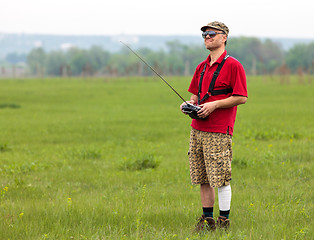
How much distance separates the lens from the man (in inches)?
192

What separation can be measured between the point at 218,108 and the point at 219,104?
112mm

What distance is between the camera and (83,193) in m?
7.26

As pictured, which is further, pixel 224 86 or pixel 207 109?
pixel 224 86

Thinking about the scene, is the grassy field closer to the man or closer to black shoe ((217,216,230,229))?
black shoe ((217,216,230,229))

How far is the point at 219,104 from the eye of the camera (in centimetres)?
487

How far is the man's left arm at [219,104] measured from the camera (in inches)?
190

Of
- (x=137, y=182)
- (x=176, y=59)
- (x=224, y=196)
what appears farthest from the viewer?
(x=176, y=59)

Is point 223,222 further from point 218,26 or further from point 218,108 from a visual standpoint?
point 218,26

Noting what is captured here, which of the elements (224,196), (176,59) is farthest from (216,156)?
(176,59)

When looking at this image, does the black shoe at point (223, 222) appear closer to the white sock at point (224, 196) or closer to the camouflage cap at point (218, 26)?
the white sock at point (224, 196)

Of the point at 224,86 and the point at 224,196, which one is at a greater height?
the point at 224,86

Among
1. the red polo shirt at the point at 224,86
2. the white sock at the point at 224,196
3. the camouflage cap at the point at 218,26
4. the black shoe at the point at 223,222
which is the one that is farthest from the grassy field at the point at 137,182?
the camouflage cap at the point at 218,26

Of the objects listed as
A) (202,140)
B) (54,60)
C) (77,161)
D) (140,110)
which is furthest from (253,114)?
(54,60)

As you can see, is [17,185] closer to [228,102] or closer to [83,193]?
[83,193]
